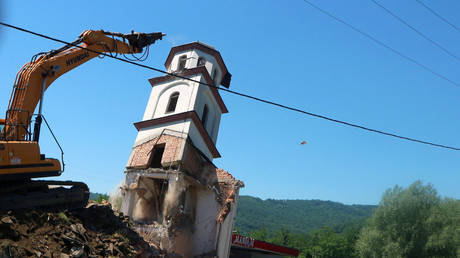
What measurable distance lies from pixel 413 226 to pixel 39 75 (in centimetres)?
2981

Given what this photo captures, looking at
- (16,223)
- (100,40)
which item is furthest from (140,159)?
(16,223)

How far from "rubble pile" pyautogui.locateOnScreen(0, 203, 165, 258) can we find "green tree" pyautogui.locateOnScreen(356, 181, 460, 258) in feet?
77.0

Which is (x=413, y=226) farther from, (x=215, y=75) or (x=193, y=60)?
(x=193, y=60)

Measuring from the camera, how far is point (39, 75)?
12.7 meters

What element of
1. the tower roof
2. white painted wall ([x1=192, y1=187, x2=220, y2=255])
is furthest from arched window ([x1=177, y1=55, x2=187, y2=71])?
white painted wall ([x1=192, y1=187, x2=220, y2=255])

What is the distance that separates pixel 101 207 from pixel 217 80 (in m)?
15.3

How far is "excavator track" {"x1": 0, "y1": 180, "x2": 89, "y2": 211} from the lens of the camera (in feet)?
37.2

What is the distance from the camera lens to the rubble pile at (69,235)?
33.7 ft

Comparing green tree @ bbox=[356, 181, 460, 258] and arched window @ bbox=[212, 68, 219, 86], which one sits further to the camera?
green tree @ bbox=[356, 181, 460, 258]

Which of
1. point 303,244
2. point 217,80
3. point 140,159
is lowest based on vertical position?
point 303,244

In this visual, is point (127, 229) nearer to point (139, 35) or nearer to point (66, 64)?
point (66, 64)

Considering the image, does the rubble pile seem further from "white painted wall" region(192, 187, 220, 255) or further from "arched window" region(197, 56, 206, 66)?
"arched window" region(197, 56, 206, 66)

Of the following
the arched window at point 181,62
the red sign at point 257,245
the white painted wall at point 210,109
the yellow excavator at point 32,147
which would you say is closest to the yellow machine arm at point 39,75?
the yellow excavator at point 32,147

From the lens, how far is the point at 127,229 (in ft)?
48.9
